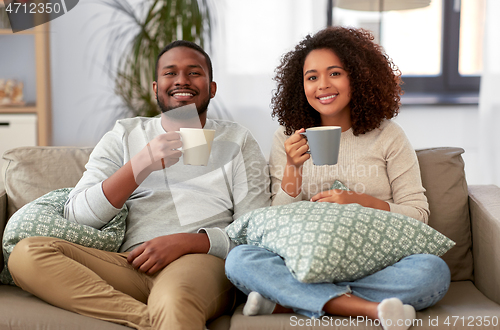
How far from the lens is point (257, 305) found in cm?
114

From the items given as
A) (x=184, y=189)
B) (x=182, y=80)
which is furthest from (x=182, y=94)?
(x=184, y=189)

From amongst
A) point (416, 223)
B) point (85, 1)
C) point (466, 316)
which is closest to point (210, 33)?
point (85, 1)

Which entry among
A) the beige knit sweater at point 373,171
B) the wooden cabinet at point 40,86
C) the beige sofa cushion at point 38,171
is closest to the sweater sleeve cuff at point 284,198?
the beige knit sweater at point 373,171

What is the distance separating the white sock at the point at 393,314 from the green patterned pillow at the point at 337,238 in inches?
4.5

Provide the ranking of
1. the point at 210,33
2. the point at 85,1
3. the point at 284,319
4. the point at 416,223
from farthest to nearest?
1. the point at 85,1
2. the point at 210,33
3. the point at 416,223
4. the point at 284,319

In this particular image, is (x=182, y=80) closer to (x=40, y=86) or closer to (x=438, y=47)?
(x=40, y=86)

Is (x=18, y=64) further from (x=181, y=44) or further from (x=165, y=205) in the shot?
(x=165, y=205)

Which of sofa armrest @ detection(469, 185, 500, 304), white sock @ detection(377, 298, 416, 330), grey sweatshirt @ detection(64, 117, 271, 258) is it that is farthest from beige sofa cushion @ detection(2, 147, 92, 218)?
sofa armrest @ detection(469, 185, 500, 304)

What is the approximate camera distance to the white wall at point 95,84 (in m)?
2.62

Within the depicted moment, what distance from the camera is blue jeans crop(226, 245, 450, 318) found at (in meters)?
1.11

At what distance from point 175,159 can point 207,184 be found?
0.81 ft

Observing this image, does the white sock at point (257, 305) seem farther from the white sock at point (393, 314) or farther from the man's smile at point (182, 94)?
the man's smile at point (182, 94)

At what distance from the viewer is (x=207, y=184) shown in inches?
59.2

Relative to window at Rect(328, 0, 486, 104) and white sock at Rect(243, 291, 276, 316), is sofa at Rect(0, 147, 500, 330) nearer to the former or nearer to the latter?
white sock at Rect(243, 291, 276, 316)
